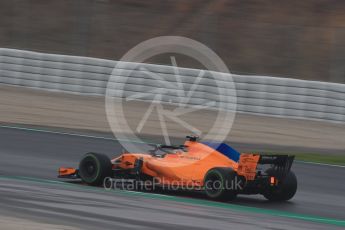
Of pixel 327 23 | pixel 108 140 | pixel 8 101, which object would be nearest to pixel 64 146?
pixel 108 140

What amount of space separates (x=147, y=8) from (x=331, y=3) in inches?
216

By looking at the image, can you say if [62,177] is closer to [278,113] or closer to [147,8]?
[278,113]

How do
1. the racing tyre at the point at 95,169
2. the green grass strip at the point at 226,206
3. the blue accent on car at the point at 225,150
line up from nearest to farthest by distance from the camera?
the green grass strip at the point at 226,206 → the blue accent on car at the point at 225,150 → the racing tyre at the point at 95,169

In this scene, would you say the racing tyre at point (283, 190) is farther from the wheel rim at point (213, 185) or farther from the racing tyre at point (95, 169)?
the racing tyre at point (95, 169)

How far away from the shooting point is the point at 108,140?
15406 mm

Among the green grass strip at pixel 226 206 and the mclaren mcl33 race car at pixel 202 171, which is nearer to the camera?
the green grass strip at pixel 226 206

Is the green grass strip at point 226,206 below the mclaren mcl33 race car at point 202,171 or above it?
below

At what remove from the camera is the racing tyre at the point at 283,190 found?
1021cm

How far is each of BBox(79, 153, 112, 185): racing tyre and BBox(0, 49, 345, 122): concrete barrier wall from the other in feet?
30.0

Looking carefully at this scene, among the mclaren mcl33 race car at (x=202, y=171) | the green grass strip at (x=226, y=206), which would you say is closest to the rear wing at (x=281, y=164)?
the mclaren mcl33 race car at (x=202, y=171)

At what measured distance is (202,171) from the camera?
33.0ft

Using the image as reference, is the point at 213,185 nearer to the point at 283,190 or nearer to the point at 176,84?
the point at 283,190

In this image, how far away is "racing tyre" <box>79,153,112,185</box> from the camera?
10359 millimetres

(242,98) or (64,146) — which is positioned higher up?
(242,98)
